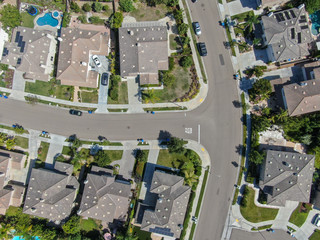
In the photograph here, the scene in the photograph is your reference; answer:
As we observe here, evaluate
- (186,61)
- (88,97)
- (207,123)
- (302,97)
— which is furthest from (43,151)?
(302,97)

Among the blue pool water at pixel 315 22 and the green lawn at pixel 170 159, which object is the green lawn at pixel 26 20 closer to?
the green lawn at pixel 170 159

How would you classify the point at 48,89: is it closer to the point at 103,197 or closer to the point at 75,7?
the point at 75,7

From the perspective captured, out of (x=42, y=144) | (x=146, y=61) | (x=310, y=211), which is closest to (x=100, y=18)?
(x=146, y=61)

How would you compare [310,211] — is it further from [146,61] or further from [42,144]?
[42,144]

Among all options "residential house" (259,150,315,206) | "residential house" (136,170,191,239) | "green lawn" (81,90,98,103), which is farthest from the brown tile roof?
"green lawn" (81,90,98,103)

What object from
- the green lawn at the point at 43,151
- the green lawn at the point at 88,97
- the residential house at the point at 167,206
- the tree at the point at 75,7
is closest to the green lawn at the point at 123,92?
the green lawn at the point at 88,97

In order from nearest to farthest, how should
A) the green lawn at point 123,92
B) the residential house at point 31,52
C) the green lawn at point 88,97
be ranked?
the residential house at point 31,52, the green lawn at point 123,92, the green lawn at point 88,97

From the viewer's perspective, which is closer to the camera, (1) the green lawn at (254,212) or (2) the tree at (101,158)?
(2) the tree at (101,158)
